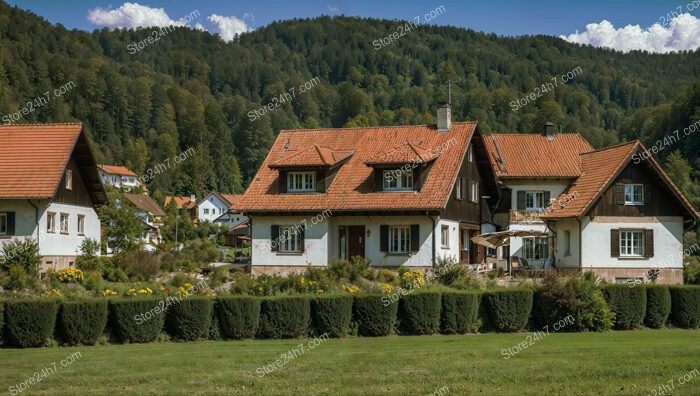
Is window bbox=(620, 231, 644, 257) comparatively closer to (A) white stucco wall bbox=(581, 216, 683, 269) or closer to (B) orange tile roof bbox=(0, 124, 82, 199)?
(A) white stucco wall bbox=(581, 216, 683, 269)

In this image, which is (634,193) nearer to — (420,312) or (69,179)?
(420,312)

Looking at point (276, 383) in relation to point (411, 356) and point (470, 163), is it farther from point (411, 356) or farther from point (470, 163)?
point (470, 163)

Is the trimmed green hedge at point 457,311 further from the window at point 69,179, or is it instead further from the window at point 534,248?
the window at point 534,248

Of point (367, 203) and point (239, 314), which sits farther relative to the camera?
point (367, 203)

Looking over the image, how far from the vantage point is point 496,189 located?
1784 inches

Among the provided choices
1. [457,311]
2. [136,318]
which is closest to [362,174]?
[457,311]

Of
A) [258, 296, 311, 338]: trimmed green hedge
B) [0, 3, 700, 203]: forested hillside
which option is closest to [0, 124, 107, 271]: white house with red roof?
[258, 296, 311, 338]: trimmed green hedge

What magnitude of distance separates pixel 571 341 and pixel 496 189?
971 inches

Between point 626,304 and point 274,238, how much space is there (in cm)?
1871

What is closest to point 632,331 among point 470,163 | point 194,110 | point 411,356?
point 411,356

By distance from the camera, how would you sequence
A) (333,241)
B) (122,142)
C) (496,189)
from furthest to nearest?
(122,142)
(496,189)
(333,241)

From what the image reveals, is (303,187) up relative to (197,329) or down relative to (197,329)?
up

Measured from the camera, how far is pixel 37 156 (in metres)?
38.9

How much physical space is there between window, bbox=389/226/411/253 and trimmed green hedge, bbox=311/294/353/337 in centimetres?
1550
